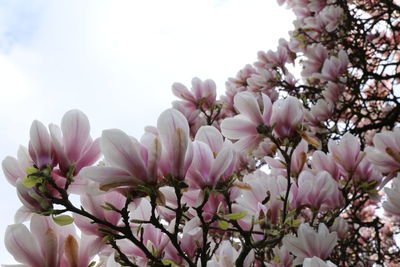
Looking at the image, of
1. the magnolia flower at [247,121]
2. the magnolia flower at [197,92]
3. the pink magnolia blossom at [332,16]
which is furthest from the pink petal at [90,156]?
the pink magnolia blossom at [332,16]

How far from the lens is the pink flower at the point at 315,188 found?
119cm

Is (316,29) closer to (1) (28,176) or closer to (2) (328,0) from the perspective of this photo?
(2) (328,0)

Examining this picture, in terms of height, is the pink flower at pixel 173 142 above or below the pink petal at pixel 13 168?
above

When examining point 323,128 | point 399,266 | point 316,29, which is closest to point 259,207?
point 323,128

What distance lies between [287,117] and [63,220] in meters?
0.62

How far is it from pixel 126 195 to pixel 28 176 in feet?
0.63

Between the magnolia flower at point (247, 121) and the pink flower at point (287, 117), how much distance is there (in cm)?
2

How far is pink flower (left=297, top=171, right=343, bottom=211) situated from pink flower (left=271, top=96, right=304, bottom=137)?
0.17 meters

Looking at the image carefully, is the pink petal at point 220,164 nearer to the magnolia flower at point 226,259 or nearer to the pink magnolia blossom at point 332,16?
the magnolia flower at point 226,259

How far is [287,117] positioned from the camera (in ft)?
3.59

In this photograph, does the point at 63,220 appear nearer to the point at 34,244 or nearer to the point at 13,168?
the point at 34,244

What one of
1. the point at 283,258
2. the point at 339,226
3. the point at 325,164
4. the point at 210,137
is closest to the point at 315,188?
the point at 325,164

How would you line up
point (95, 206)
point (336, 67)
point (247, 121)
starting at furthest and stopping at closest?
point (336, 67), point (247, 121), point (95, 206)

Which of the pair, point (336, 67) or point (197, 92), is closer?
point (197, 92)
